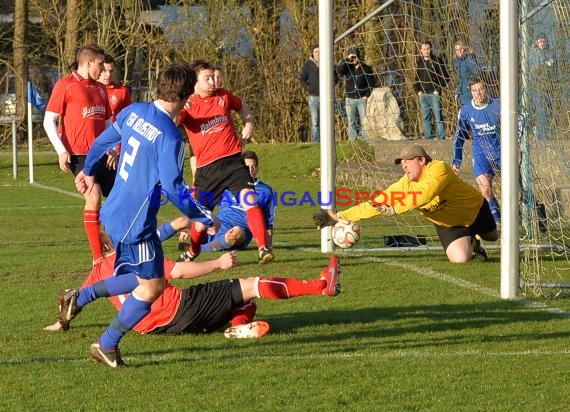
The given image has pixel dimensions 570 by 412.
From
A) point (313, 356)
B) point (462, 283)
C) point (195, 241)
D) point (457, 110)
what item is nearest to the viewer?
point (313, 356)

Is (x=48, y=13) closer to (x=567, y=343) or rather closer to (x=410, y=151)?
(x=410, y=151)

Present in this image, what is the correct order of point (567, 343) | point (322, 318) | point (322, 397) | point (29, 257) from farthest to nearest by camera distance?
point (29, 257) < point (322, 318) < point (567, 343) < point (322, 397)

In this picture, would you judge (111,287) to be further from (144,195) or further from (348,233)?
(348,233)

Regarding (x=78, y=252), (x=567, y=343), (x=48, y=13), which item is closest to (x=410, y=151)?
(x=567, y=343)

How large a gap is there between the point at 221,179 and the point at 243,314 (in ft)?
12.6

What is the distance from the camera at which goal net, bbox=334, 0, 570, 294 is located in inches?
407

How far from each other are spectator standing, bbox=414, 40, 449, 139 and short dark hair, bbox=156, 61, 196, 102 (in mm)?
7379

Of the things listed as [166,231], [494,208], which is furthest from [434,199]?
[494,208]

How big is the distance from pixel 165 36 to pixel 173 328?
21.0 meters

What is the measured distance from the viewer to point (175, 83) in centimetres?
639

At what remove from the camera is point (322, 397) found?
5.74m

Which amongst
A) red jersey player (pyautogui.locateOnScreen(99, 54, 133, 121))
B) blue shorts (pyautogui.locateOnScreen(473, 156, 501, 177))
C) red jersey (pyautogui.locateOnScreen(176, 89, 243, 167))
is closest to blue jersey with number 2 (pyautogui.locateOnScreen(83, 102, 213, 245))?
red jersey (pyautogui.locateOnScreen(176, 89, 243, 167))

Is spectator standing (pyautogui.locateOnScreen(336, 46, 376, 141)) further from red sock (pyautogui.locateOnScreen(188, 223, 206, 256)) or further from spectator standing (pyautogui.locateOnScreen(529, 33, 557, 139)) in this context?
red sock (pyautogui.locateOnScreen(188, 223, 206, 256))

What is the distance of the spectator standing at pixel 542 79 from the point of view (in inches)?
418
